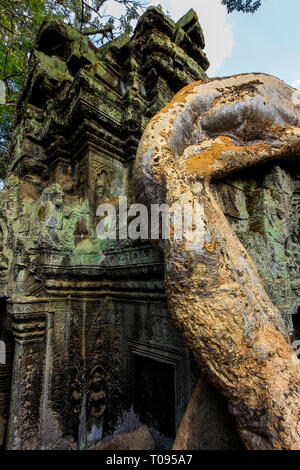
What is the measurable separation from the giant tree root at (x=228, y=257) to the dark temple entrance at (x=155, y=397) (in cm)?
103

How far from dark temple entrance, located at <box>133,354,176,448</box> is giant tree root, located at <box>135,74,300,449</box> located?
1.03 meters

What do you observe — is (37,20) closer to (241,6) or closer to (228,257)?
(241,6)

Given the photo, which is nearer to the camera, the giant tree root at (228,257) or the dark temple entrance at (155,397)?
the giant tree root at (228,257)

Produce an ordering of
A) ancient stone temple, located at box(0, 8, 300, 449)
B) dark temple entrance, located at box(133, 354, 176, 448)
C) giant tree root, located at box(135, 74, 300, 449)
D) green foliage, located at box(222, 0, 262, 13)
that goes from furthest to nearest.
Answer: green foliage, located at box(222, 0, 262, 13)
dark temple entrance, located at box(133, 354, 176, 448)
ancient stone temple, located at box(0, 8, 300, 449)
giant tree root, located at box(135, 74, 300, 449)

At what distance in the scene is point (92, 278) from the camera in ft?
6.77

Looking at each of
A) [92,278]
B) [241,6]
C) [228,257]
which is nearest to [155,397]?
[92,278]

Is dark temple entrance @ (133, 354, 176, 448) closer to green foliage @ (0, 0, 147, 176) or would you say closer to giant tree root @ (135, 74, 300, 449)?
giant tree root @ (135, 74, 300, 449)

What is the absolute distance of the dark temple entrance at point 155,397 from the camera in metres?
1.65

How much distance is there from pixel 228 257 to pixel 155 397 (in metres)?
1.49

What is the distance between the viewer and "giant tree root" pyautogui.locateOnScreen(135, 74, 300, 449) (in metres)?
0.78

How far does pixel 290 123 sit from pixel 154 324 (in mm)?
1696

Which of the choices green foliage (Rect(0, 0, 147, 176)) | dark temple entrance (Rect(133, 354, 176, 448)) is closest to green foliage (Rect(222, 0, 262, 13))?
green foliage (Rect(0, 0, 147, 176))

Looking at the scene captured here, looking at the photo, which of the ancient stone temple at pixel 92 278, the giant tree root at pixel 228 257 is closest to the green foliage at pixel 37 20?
the ancient stone temple at pixel 92 278

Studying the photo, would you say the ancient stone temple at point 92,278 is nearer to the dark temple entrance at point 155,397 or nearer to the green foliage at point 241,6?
the dark temple entrance at point 155,397
